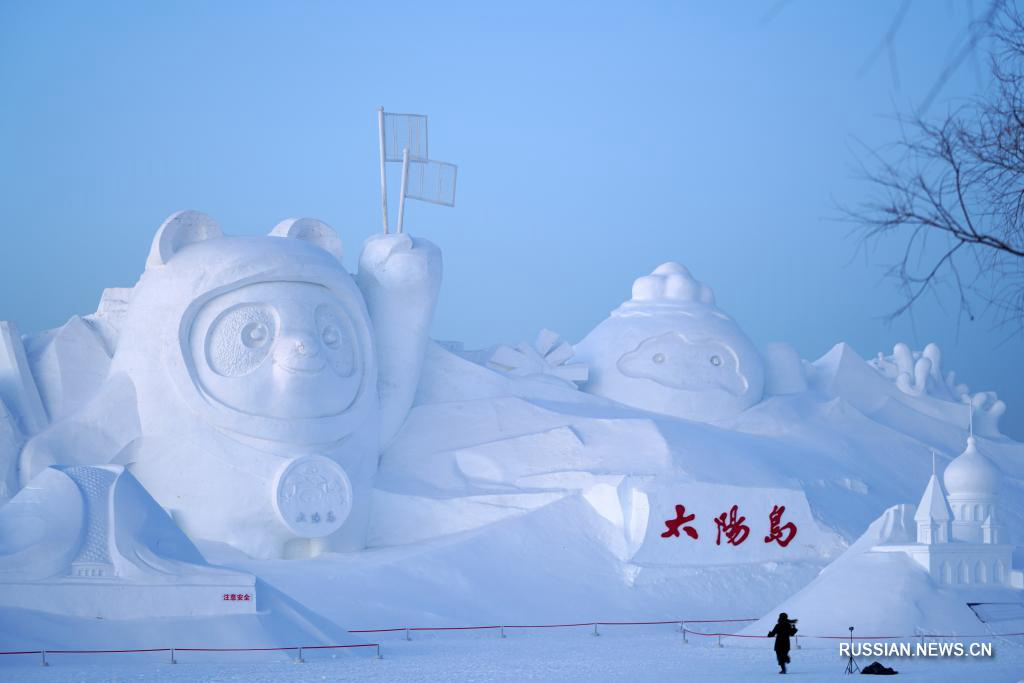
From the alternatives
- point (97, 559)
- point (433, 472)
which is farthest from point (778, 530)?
point (97, 559)

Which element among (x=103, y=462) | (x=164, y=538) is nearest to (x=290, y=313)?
(x=103, y=462)

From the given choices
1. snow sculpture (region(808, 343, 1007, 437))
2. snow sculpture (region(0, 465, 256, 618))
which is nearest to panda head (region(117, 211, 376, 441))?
snow sculpture (region(0, 465, 256, 618))

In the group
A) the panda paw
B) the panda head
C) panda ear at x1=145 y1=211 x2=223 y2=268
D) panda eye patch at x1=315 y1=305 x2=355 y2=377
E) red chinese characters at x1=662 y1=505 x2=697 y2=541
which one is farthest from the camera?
the panda paw

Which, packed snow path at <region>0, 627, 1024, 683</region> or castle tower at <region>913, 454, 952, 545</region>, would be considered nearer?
packed snow path at <region>0, 627, 1024, 683</region>

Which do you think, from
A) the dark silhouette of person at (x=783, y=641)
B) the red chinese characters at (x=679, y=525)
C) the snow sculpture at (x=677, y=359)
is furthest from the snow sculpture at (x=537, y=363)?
the dark silhouette of person at (x=783, y=641)

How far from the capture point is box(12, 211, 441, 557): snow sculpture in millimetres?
19016

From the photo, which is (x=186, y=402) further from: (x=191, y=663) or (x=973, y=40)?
(x=973, y=40)

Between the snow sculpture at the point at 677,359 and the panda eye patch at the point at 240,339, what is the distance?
7.32 metres

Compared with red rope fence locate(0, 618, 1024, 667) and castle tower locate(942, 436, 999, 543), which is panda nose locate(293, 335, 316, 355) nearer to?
red rope fence locate(0, 618, 1024, 667)

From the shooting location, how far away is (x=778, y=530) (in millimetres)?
21172

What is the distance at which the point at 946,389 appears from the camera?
29.2 meters

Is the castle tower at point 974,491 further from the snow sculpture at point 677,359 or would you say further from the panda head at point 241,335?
the panda head at point 241,335

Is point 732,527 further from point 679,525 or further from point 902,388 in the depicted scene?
point 902,388

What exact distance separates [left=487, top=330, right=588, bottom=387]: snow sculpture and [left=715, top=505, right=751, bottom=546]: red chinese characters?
426cm
